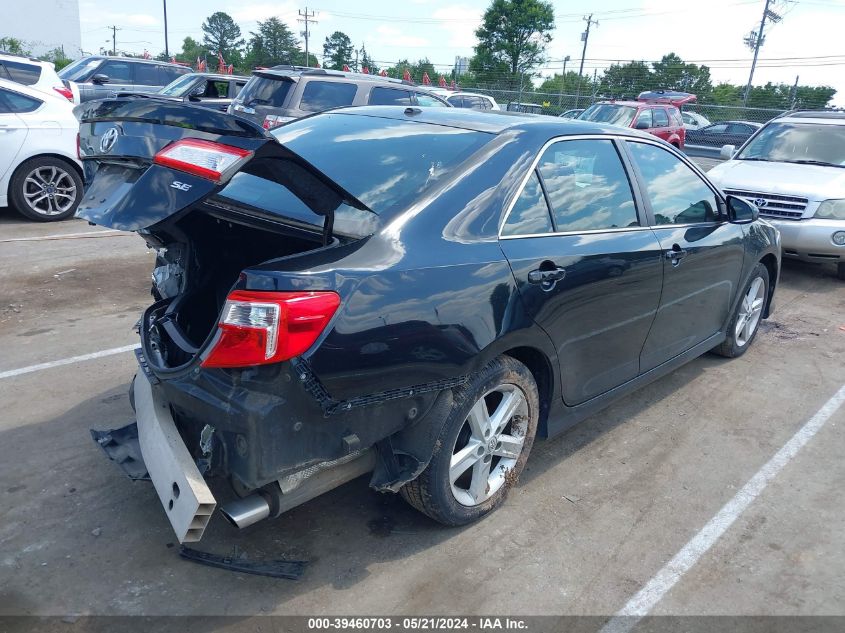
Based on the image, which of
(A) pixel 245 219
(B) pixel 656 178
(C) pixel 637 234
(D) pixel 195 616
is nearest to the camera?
(D) pixel 195 616

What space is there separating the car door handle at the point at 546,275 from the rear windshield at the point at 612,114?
1527 cm

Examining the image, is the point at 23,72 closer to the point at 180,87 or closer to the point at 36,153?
the point at 36,153

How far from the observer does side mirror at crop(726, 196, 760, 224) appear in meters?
4.71

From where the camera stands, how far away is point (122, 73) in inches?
615

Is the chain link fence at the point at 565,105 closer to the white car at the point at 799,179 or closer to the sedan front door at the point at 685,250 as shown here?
the white car at the point at 799,179

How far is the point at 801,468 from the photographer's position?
154 inches

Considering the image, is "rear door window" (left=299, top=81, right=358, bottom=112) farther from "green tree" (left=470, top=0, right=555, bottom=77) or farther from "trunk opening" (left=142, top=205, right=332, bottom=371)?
"green tree" (left=470, top=0, right=555, bottom=77)

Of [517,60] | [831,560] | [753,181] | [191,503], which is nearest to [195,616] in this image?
[191,503]

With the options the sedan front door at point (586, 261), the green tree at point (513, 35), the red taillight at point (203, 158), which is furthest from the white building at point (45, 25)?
the red taillight at point (203, 158)

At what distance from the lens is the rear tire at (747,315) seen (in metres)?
5.16

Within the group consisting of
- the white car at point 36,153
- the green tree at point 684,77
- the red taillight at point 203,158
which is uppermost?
the green tree at point 684,77

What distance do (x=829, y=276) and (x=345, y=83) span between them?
7.03 m

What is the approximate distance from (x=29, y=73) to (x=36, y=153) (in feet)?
5.42

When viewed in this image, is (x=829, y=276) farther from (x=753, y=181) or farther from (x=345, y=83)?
(x=345, y=83)
